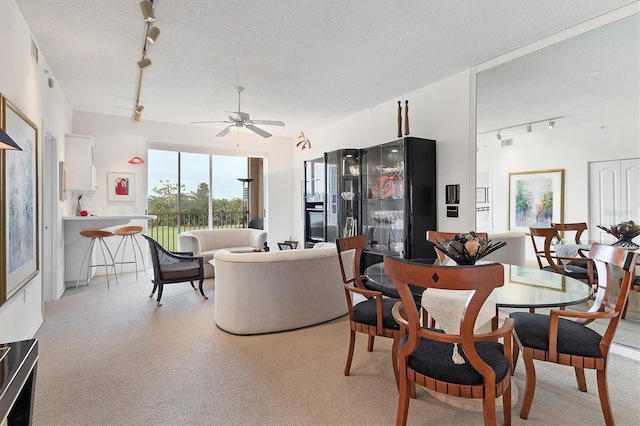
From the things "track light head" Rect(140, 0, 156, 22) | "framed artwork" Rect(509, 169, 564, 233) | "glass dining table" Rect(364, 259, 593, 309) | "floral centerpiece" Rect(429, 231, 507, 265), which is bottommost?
"glass dining table" Rect(364, 259, 593, 309)

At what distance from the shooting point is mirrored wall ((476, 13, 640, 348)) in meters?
3.04

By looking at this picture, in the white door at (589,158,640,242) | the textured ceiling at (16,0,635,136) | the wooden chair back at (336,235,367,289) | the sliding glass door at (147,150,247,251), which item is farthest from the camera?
the sliding glass door at (147,150,247,251)

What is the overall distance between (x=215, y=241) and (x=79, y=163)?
2329 millimetres

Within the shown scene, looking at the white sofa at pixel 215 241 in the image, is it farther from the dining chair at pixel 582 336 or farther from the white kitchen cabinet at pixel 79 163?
the dining chair at pixel 582 336

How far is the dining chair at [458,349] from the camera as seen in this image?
1.44m

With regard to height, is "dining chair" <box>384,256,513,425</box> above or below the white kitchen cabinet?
below

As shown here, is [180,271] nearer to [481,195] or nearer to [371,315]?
[371,315]

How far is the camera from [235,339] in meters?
3.11

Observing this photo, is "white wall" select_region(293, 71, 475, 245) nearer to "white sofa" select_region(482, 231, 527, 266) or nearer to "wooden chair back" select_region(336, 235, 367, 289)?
"white sofa" select_region(482, 231, 527, 266)

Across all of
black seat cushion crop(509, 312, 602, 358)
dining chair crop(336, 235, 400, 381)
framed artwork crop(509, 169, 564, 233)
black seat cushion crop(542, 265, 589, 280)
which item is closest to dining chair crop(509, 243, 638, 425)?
black seat cushion crop(509, 312, 602, 358)

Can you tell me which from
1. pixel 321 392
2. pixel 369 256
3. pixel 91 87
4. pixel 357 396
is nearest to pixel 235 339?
pixel 321 392

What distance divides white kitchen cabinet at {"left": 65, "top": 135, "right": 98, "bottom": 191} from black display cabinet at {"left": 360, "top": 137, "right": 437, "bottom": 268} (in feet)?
13.7

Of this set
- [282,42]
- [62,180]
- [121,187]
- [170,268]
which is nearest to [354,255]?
[282,42]

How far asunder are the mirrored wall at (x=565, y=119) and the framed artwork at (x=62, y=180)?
534cm
